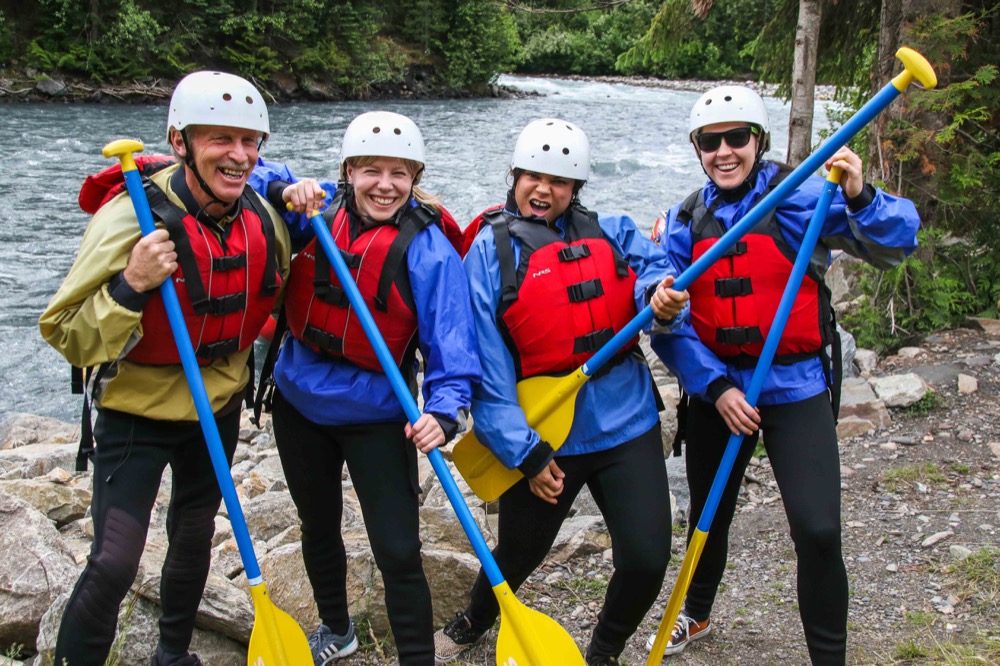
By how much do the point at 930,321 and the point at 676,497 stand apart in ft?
9.45

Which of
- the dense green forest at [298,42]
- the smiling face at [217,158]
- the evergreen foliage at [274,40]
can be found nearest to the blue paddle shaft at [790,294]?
the smiling face at [217,158]

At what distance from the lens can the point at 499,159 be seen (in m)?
17.5

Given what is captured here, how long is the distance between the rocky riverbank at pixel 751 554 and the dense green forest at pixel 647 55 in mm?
960

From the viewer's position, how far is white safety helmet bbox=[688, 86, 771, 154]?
305 cm

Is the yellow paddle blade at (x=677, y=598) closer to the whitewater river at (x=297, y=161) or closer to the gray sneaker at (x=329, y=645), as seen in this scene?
the gray sneaker at (x=329, y=645)

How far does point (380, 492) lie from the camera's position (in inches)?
116

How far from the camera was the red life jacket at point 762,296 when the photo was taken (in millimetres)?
3047

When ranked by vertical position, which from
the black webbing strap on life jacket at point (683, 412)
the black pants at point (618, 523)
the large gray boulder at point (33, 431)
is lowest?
the large gray boulder at point (33, 431)

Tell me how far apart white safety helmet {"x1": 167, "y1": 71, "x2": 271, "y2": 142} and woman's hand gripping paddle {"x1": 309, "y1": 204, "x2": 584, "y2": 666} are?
1.28 ft

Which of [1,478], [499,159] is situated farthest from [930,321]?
[499,159]

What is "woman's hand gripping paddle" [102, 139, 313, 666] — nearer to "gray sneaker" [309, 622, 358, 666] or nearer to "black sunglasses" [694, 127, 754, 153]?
"gray sneaker" [309, 622, 358, 666]

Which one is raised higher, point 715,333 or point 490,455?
point 715,333

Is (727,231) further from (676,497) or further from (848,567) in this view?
(676,497)

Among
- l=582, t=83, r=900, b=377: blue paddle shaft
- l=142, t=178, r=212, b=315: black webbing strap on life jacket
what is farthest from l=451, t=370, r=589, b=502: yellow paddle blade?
l=142, t=178, r=212, b=315: black webbing strap on life jacket
